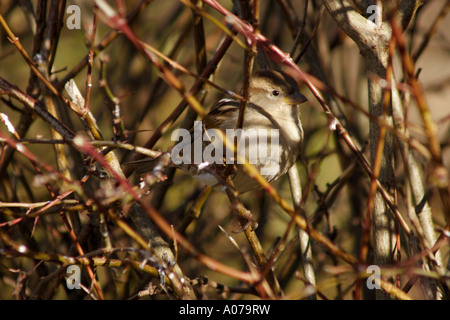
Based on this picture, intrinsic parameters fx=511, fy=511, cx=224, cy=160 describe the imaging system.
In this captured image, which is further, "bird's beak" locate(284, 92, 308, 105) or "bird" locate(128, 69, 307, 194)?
"bird's beak" locate(284, 92, 308, 105)

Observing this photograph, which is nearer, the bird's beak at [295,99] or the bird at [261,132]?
the bird at [261,132]

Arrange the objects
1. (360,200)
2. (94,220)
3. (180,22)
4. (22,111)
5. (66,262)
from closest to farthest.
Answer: (66,262) → (94,220) → (22,111) → (360,200) → (180,22)

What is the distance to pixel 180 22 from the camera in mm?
4176

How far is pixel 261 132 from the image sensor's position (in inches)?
113

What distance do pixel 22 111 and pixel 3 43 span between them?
1.12 metres

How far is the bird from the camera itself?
2820mm

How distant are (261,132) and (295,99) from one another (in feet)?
1.41

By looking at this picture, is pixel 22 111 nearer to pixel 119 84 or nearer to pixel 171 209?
pixel 119 84

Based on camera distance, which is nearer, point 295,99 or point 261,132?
point 261,132

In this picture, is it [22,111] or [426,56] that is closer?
[22,111]

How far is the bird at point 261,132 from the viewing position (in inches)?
111

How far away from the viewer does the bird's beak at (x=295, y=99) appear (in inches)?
124

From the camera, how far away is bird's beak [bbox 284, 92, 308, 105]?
3.15 metres

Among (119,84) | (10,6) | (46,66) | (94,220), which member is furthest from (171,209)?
(10,6)
